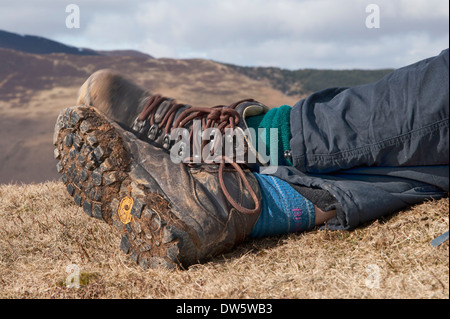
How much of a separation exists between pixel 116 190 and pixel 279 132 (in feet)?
2.62

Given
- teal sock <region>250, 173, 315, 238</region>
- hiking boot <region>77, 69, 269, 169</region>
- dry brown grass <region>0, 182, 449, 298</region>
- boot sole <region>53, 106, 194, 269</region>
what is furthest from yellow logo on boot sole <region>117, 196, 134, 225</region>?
teal sock <region>250, 173, 315, 238</region>

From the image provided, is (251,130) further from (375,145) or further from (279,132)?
(375,145)

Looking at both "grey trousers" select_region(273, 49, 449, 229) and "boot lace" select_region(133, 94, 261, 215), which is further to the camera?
"boot lace" select_region(133, 94, 261, 215)

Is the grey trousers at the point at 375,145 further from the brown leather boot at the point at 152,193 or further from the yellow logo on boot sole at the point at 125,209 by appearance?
the yellow logo on boot sole at the point at 125,209

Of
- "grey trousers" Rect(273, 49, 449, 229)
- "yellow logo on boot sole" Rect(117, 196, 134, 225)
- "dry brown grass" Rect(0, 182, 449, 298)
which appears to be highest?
"grey trousers" Rect(273, 49, 449, 229)

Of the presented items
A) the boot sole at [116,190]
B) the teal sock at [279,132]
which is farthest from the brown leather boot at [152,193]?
the teal sock at [279,132]

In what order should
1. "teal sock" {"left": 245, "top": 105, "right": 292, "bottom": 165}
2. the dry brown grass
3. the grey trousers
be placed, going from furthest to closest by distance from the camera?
"teal sock" {"left": 245, "top": 105, "right": 292, "bottom": 165}, the grey trousers, the dry brown grass

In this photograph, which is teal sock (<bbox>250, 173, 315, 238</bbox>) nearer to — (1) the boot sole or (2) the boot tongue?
(2) the boot tongue

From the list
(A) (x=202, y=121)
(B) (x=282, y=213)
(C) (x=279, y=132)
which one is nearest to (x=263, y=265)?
(B) (x=282, y=213)

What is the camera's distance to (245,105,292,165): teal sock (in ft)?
7.09

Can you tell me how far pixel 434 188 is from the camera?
2037mm

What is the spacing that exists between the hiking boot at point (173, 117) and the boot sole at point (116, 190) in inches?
10.9

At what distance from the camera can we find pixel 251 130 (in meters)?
2.25
